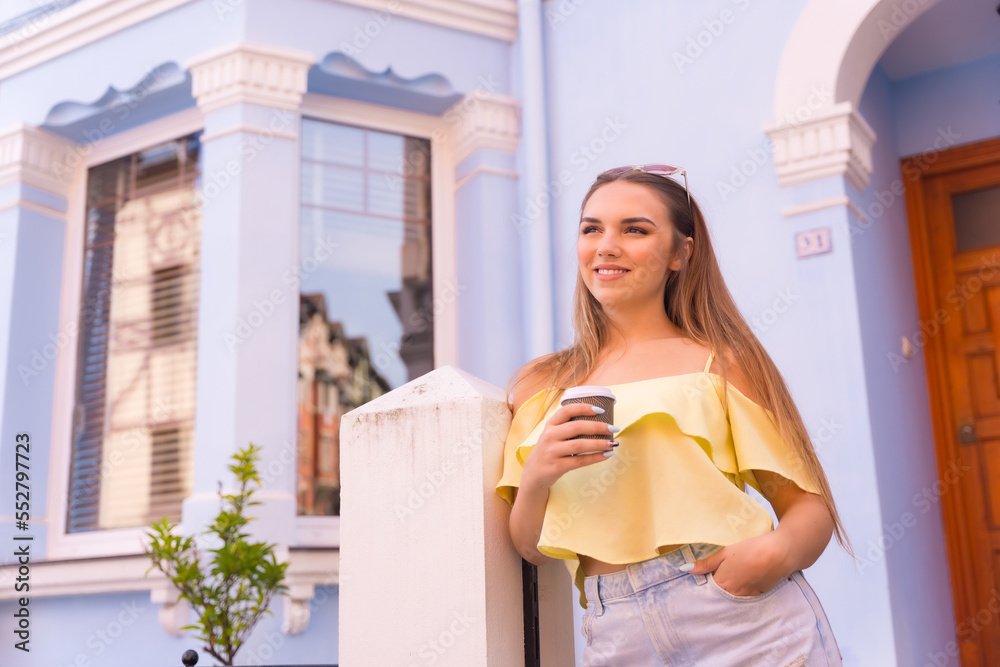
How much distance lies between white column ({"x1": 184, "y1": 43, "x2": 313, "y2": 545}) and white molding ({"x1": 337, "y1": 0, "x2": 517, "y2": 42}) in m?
0.57

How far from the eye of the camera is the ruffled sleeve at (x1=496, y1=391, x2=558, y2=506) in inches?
64.1

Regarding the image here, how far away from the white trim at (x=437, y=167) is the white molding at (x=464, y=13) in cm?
49

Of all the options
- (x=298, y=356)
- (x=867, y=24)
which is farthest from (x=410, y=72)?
(x=867, y=24)

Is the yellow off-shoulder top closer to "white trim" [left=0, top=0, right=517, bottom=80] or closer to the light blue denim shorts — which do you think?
the light blue denim shorts

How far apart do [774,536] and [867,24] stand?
10.9 feet

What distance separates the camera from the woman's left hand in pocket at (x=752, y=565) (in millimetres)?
1412

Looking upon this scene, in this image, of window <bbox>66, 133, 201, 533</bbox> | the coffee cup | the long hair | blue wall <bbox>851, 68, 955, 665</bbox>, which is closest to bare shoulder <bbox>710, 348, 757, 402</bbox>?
the long hair

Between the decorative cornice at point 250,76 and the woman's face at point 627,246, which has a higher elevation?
the decorative cornice at point 250,76

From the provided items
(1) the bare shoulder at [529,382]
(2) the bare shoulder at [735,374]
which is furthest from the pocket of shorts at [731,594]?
(1) the bare shoulder at [529,382]

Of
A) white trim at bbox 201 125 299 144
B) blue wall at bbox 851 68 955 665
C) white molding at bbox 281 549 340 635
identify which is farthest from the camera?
white trim at bbox 201 125 299 144

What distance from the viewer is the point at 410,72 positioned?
15.9 ft

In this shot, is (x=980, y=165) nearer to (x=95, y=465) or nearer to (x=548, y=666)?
(x=548, y=666)

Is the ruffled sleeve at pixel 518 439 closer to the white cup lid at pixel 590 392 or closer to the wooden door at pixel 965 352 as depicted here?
the white cup lid at pixel 590 392

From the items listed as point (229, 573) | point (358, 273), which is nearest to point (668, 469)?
point (229, 573)
